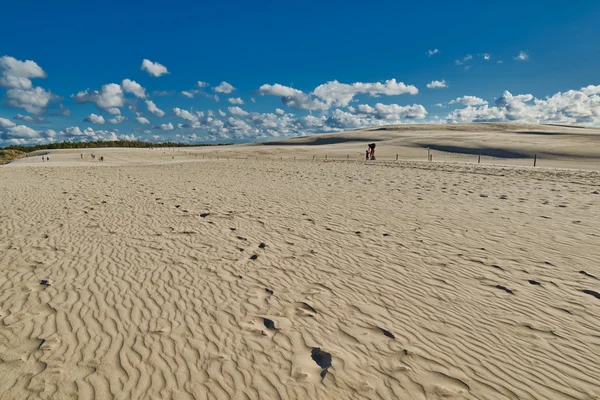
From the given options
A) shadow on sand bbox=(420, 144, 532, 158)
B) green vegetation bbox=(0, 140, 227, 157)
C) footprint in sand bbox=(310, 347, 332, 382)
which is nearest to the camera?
footprint in sand bbox=(310, 347, 332, 382)

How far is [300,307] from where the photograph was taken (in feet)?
17.1

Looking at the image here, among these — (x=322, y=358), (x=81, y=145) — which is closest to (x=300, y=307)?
(x=322, y=358)

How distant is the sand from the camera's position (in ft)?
12.2

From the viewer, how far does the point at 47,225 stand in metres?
9.73

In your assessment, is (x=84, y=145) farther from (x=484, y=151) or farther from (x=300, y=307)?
(x=300, y=307)

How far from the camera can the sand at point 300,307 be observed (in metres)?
3.72

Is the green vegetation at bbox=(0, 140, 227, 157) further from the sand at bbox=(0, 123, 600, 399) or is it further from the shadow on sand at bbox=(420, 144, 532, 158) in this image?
the sand at bbox=(0, 123, 600, 399)

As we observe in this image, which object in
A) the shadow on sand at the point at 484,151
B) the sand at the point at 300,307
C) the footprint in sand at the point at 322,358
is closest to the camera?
the sand at the point at 300,307

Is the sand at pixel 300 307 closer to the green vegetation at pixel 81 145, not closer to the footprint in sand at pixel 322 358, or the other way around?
the footprint in sand at pixel 322 358

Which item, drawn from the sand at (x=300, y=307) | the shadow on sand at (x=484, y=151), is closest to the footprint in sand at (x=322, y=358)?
the sand at (x=300, y=307)

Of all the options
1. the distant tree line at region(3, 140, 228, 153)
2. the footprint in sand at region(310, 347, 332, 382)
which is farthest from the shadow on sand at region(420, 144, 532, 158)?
the distant tree line at region(3, 140, 228, 153)

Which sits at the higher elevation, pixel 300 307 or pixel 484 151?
pixel 300 307

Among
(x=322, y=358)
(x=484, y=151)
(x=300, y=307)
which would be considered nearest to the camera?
(x=322, y=358)

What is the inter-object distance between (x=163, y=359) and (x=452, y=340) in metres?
3.91
